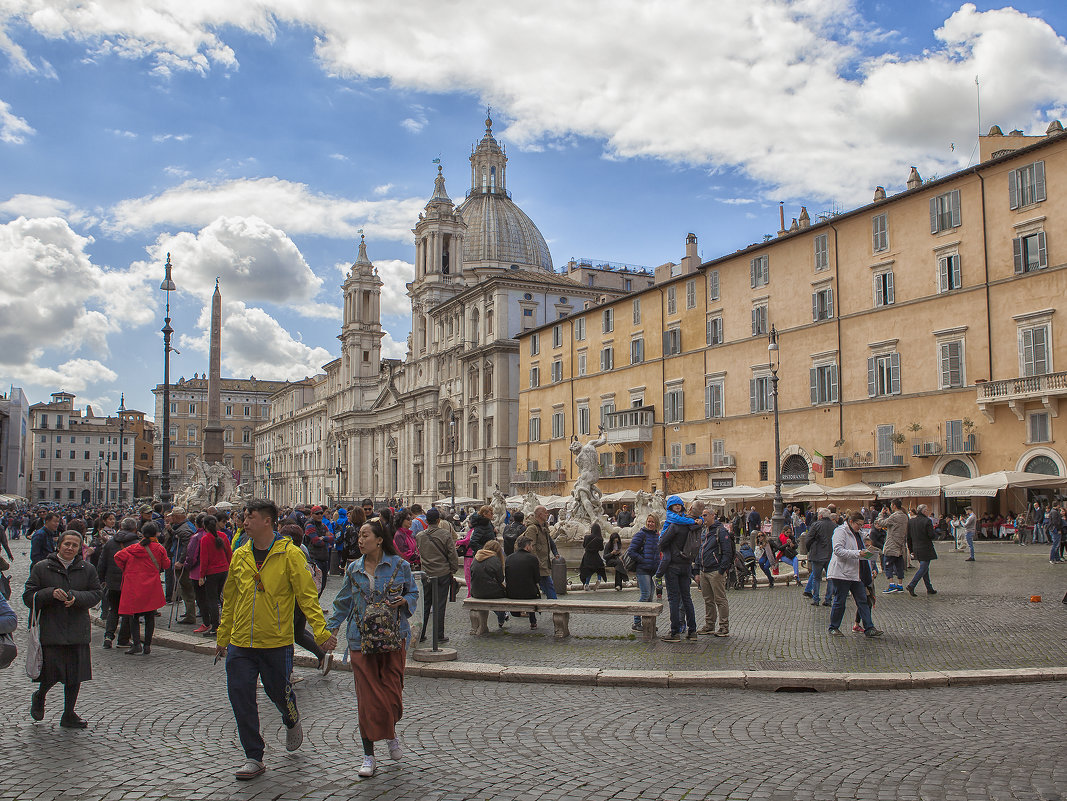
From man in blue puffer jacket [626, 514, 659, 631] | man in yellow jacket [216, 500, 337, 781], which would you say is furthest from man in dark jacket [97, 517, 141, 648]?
man in blue puffer jacket [626, 514, 659, 631]

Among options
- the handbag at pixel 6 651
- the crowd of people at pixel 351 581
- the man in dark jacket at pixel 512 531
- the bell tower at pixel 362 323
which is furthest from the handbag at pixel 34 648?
the bell tower at pixel 362 323

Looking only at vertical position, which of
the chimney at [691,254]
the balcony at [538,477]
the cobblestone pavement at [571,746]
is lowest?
the cobblestone pavement at [571,746]

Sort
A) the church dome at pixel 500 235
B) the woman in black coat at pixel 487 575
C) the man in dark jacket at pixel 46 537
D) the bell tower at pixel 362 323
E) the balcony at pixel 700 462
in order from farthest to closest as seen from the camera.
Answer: the bell tower at pixel 362 323
the church dome at pixel 500 235
the balcony at pixel 700 462
the man in dark jacket at pixel 46 537
the woman in black coat at pixel 487 575

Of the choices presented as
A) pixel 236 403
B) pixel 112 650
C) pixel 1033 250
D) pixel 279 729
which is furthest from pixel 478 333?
pixel 236 403

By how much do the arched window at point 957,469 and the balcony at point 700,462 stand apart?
10.9m

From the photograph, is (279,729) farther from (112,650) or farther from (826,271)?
(826,271)

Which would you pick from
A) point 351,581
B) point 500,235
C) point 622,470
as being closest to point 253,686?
point 351,581

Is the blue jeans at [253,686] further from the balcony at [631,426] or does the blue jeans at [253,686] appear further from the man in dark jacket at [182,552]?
the balcony at [631,426]

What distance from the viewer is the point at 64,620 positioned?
24.6 feet

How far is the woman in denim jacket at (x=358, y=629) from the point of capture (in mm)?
6117

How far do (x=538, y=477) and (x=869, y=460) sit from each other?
2591 cm

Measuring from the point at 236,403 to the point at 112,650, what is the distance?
147 meters

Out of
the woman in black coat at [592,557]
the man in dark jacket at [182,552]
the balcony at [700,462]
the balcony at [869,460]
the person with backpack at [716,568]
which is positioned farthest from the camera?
the balcony at [700,462]

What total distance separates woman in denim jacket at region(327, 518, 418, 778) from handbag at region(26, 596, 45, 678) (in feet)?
8.23
